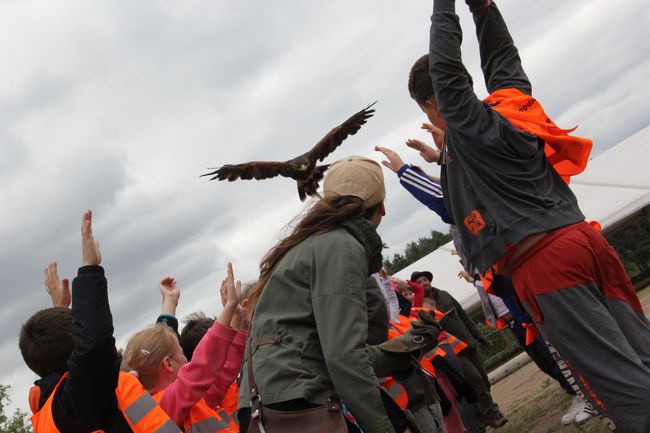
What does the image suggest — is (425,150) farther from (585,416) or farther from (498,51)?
A: (585,416)

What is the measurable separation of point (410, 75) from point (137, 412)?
206 centimetres

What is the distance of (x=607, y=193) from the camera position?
1355 centimetres

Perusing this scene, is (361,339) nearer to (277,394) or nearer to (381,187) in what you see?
(277,394)

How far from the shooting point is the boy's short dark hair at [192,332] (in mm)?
4652

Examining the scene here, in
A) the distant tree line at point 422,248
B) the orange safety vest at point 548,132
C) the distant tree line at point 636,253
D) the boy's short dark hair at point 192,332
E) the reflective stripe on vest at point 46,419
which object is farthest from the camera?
the distant tree line at point 422,248

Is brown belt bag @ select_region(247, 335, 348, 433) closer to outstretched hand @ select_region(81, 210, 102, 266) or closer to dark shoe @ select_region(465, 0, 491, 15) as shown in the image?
outstretched hand @ select_region(81, 210, 102, 266)

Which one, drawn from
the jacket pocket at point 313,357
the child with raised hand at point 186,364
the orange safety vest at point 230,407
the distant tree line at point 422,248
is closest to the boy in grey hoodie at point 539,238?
the jacket pocket at point 313,357

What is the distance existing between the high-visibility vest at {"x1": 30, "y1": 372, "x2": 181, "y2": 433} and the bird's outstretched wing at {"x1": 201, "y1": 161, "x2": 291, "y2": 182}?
4.89 meters

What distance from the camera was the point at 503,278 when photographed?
2875 millimetres

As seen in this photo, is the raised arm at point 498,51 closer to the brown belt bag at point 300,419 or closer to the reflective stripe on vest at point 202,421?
the brown belt bag at point 300,419

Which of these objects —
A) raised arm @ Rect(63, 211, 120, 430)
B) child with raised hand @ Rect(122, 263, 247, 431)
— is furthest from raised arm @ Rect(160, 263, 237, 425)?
raised arm @ Rect(63, 211, 120, 430)

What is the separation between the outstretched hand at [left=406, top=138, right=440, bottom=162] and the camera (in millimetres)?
3441

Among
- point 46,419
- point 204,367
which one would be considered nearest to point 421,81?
point 204,367

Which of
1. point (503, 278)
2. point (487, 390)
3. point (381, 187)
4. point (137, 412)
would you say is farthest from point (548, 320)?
point (487, 390)
